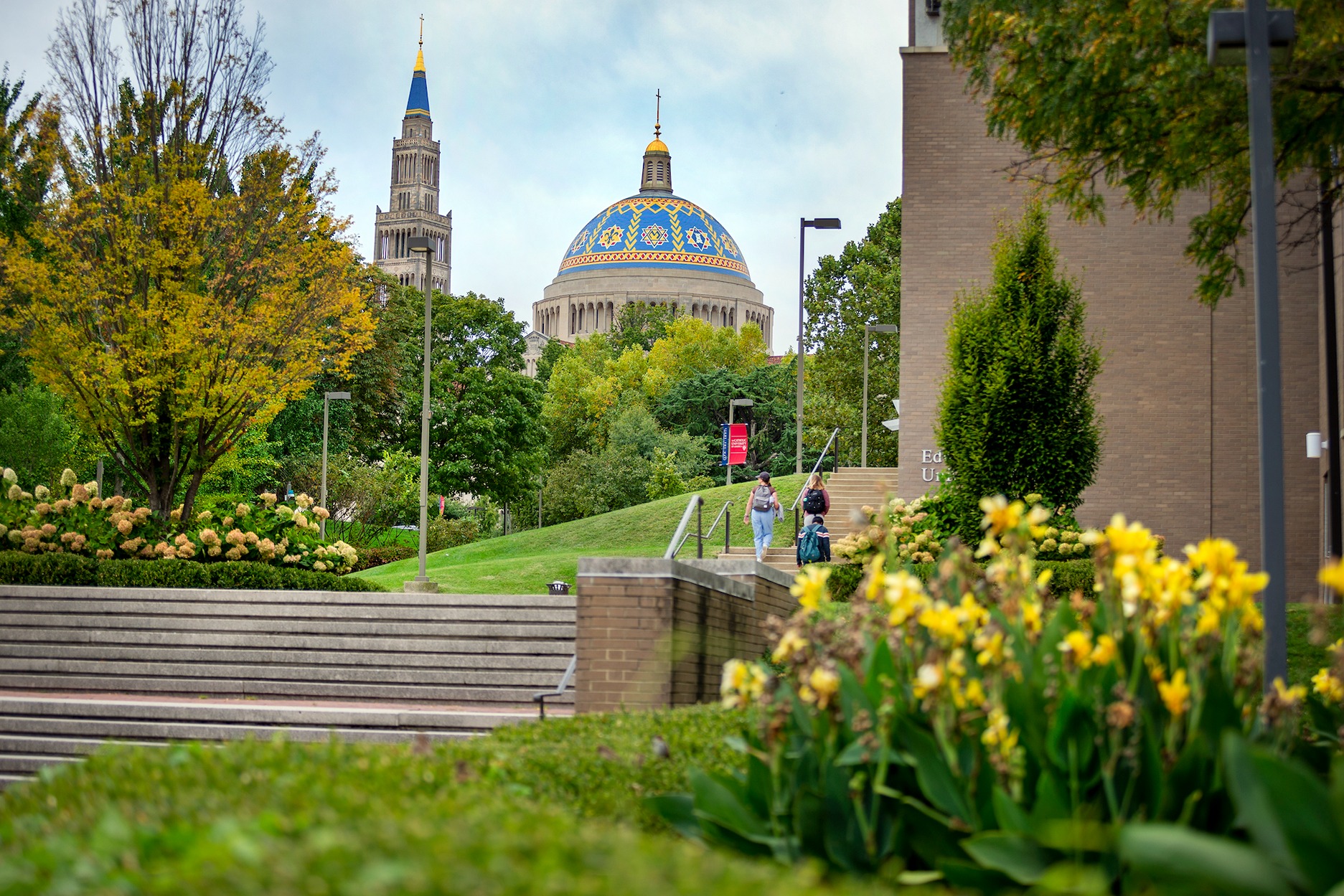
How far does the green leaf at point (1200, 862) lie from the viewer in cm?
270

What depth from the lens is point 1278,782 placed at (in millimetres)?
3012

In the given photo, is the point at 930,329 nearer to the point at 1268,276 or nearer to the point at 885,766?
the point at 1268,276

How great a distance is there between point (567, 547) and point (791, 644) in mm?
28542

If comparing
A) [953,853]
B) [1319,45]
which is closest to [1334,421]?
[1319,45]

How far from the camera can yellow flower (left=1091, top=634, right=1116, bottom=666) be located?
3.89m

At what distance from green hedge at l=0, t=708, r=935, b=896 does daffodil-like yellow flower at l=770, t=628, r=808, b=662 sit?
0.72 m

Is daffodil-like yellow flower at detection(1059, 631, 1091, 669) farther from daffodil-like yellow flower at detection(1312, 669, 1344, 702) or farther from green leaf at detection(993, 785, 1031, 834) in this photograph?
daffodil-like yellow flower at detection(1312, 669, 1344, 702)

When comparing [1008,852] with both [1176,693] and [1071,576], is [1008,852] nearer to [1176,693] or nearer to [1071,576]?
[1176,693]

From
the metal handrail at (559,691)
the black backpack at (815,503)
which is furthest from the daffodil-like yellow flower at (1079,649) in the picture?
the black backpack at (815,503)

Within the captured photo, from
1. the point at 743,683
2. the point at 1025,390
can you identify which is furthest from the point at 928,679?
the point at 1025,390

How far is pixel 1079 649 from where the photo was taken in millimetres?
3814

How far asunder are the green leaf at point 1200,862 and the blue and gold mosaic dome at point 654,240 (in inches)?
5531

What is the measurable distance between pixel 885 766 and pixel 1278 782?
1.20 meters

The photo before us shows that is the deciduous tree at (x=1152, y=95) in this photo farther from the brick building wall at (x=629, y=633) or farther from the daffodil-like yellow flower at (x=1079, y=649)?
the daffodil-like yellow flower at (x=1079, y=649)
